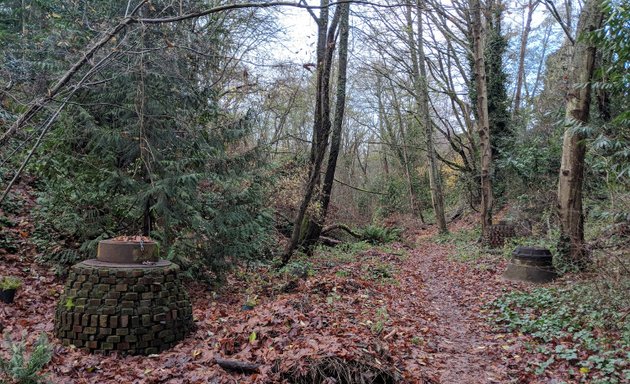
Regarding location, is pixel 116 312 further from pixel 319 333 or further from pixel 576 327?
pixel 576 327

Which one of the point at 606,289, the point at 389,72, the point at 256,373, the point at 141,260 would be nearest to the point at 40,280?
the point at 141,260

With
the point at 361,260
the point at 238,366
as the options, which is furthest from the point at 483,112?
the point at 238,366

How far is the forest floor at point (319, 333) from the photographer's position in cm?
400

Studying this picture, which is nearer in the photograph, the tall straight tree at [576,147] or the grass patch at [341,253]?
the tall straight tree at [576,147]

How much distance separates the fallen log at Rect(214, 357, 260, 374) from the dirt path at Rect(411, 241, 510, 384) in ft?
5.75

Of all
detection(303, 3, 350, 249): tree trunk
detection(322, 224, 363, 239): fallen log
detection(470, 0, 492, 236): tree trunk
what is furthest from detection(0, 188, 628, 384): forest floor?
detection(322, 224, 363, 239): fallen log

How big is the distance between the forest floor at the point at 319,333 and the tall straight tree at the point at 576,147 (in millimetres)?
1459

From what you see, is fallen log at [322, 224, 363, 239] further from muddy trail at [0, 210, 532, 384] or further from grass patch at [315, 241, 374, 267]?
muddy trail at [0, 210, 532, 384]

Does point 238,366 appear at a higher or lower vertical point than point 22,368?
lower

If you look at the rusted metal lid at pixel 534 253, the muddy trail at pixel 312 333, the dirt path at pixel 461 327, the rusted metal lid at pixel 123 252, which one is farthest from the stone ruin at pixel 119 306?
the rusted metal lid at pixel 534 253

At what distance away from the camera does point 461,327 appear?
6.00 metres

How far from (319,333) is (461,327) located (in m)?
2.40

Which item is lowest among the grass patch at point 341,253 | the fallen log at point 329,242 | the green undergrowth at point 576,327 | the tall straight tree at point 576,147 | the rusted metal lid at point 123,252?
the grass patch at point 341,253

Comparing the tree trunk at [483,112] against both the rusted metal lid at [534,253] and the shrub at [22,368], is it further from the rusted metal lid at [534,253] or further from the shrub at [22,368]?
the shrub at [22,368]
